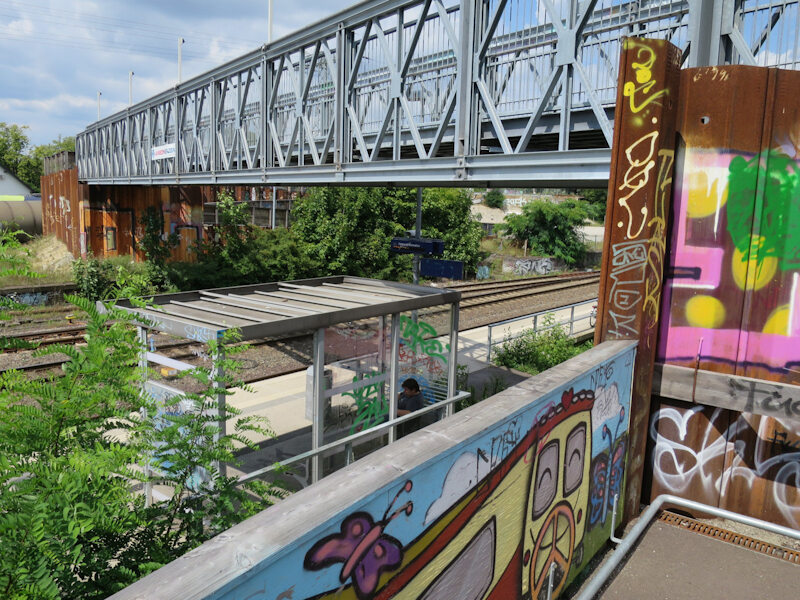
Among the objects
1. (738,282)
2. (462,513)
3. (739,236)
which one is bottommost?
(462,513)

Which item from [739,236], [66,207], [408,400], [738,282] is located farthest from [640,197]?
[66,207]

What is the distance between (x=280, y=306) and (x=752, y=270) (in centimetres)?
552

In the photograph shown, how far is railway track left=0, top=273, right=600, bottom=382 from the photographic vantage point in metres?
14.4

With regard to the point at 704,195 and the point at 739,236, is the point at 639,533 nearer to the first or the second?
the point at 739,236

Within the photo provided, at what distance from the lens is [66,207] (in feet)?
121

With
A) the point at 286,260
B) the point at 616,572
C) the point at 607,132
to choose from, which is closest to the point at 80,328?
the point at 286,260

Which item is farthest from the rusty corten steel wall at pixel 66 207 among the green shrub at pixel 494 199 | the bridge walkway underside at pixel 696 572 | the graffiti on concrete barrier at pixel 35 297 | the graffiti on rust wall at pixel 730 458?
the green shrub at pixel 494 199

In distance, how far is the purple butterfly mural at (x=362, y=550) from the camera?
78.7 inches

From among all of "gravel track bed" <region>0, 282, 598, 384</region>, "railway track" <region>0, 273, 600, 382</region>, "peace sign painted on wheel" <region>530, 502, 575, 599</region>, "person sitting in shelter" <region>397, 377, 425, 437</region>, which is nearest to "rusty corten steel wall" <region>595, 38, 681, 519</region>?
"peace sign painted on wheel" <region>530, 502, 575, 599</region>

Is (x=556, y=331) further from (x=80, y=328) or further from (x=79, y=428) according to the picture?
(x=79, y=428)

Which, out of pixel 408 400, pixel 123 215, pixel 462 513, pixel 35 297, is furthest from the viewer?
pixel 123 215

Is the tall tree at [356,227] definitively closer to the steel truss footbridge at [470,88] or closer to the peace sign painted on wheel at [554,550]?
the steel truss footbridge at [470,88]

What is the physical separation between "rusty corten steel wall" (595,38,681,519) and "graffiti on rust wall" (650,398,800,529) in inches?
15.9

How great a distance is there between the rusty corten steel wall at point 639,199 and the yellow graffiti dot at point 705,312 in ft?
0.87
